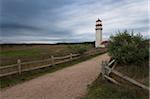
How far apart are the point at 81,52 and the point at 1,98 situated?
19.1 meters

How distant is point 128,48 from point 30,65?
866 centimetres

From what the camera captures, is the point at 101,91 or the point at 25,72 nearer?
the point at 101,91

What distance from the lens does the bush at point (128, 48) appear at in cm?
1253

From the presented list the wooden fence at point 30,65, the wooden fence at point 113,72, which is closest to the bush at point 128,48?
the wooden fence at point 113,72

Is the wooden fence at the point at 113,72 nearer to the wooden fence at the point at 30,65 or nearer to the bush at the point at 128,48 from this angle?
the bush at the point at 128,48

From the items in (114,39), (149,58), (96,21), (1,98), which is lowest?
(1,98)

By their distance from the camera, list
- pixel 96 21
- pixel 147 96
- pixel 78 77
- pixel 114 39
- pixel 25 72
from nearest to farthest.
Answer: pixel 147 96 < pixel 114 39 < pixel 78 77 < pixel 25 72 < pixel 96 21

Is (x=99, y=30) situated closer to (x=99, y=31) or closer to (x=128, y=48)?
(x=99, y=31)

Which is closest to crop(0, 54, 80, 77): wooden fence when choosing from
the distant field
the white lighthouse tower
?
the distant field

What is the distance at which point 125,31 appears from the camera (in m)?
13.7

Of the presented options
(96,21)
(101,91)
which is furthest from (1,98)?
(96,21)

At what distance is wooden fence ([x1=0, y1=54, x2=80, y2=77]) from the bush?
17.8ft

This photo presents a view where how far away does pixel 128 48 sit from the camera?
41.7 ft

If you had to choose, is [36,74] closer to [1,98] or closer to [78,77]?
[78,77]
